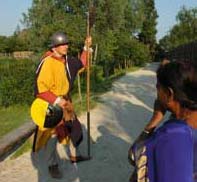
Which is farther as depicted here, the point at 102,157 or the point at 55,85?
the point at 102,157

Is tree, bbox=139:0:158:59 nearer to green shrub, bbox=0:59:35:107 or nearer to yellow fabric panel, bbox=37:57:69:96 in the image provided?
green shrub, bbox=0:59:35:107

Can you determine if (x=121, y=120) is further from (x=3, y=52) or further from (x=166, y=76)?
(x=3, y=52)

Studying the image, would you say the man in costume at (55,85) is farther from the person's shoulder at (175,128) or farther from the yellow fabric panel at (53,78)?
the person's shoulder at (175,128)

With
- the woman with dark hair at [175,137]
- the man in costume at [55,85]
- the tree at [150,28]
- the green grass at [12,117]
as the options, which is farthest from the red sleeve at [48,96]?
the tree at [150,28]

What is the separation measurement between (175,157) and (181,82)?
0.36 metres

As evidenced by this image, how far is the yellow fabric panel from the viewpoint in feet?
22.2

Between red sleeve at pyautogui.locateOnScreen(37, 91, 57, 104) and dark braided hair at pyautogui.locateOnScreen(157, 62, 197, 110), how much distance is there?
159 inches

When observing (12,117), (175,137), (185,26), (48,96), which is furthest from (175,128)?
(185,26)

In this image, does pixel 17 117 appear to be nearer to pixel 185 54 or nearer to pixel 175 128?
pixel 185 54

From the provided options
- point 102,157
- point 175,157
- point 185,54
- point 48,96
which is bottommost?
point 102,157

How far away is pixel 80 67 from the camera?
753 cm

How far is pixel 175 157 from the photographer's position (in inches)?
83.0

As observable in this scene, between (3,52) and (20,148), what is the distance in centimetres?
6700

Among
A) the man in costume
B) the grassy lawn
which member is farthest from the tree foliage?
the man in costume
